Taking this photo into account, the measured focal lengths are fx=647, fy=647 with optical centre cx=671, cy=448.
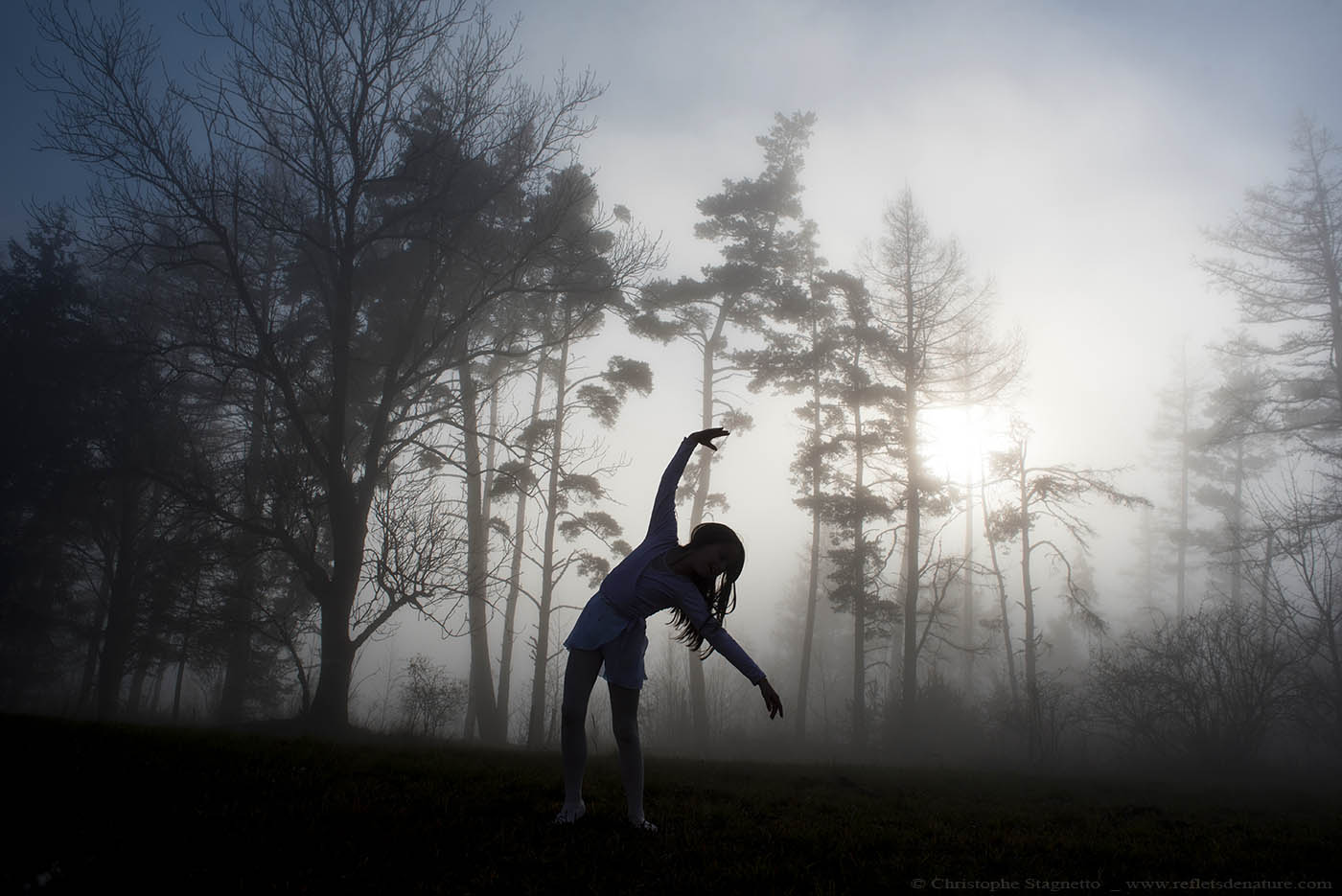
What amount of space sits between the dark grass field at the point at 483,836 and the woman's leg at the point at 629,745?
22 centimetres

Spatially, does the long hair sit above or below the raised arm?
below

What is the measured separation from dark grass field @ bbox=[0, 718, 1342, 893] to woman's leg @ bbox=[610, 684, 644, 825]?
216 mm

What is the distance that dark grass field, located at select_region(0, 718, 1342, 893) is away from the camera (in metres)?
3.50

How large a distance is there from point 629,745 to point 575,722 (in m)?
0.41

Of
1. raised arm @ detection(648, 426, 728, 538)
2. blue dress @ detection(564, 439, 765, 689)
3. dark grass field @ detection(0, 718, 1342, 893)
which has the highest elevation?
raised arm @ detection(648, 426, 728, 538)

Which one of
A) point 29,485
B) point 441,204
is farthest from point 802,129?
point 29,485

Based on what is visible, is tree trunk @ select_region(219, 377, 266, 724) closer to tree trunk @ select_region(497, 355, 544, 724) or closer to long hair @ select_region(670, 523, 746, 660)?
tree trunk @ select_region(497, 355, 544, 724)

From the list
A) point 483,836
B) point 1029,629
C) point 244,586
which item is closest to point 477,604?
point 244,586

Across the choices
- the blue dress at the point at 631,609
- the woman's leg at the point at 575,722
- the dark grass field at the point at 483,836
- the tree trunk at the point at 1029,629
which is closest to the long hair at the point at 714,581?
the blue dress at the point at 631,609

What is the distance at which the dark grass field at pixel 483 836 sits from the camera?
350 centimetres

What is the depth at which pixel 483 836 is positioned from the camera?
4.29m

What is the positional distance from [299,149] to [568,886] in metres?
15.7

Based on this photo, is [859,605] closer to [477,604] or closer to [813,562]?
[813,562]

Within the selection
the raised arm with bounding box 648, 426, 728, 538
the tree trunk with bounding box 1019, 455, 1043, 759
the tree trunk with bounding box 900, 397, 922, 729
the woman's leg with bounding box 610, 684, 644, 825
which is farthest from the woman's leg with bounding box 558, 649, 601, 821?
the tree trunk with bounding box 1019, 455, 1043, 759
